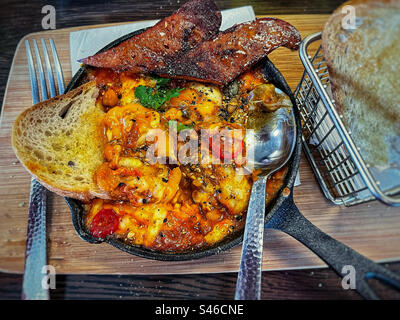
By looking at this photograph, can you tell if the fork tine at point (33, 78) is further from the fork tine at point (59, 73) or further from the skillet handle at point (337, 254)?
the skillet handle at point (337, 254)

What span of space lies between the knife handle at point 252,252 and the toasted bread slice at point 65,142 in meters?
0.79

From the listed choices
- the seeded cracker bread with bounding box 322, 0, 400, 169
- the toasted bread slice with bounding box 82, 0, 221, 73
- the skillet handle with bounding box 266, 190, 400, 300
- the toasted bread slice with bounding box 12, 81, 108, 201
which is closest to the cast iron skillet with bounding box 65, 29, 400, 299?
the skillet handle with bounding box 266, 190, 400, 300

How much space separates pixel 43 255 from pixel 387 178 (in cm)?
192

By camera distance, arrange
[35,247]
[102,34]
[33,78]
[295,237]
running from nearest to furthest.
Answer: [295,237] → [35,247] → [33,78] → [102,34]

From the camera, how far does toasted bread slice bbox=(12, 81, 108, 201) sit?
5.97ft

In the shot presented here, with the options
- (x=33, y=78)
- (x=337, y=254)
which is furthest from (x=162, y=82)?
(x=337, y=254)

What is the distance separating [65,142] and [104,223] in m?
0.55

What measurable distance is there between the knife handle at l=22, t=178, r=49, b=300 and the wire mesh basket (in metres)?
1.71

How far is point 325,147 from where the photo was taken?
206cm

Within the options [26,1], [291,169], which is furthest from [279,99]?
[26,1]

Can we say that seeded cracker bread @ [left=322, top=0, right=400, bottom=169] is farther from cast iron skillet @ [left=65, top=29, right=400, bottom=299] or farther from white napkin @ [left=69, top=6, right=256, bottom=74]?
white napkin @ [left=69, top=6, right=256, bottom=74]

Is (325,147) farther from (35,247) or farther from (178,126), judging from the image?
(35,247)

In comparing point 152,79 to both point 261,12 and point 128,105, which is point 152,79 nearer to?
point 128,105

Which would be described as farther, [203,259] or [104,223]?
[203,259]
